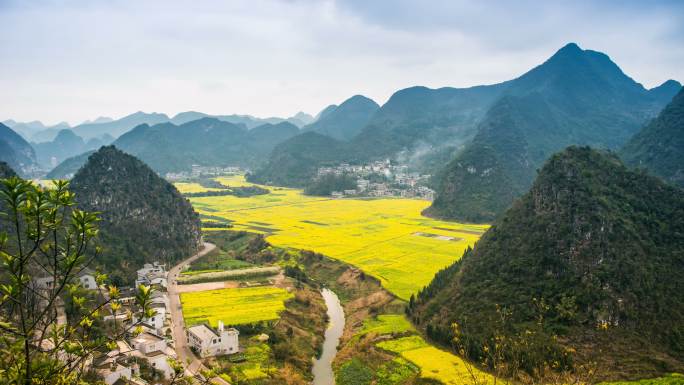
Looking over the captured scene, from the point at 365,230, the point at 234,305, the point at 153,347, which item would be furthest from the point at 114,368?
the point at 365,230

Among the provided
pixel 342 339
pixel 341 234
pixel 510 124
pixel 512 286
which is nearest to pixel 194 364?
pixel 342 339

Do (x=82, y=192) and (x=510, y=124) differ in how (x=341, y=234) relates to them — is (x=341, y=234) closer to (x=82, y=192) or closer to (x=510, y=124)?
(x=82, y=192)

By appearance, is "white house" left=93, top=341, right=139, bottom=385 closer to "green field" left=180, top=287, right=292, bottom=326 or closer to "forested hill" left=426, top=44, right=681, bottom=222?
"green field" left=180, top=287, right=292, bottom=326

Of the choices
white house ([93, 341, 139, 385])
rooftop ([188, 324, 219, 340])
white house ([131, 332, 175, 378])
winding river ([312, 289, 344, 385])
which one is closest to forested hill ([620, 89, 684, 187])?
winding river ([312, 289, 344, 385])

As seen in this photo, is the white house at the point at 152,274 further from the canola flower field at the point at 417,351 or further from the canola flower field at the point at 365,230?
the canola flower field at the point at 417,351

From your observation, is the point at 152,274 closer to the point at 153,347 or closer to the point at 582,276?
the point at 153,347

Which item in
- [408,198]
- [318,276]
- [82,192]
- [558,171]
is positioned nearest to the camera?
[558,171]

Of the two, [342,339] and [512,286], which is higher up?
[512,286]
